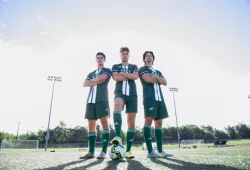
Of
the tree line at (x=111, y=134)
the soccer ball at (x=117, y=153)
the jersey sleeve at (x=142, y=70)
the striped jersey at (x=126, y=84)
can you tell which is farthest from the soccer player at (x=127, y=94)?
the tree line at (x=111, y=134)

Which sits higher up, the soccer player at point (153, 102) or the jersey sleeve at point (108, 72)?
the jersey sleeve at point (108, 72)

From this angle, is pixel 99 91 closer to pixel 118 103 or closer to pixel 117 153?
pixel 118 103

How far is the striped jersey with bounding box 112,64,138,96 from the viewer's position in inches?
159

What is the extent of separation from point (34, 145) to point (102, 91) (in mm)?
33650

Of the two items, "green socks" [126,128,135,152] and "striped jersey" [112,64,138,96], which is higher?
"striped jersey" [112,64,138,96]

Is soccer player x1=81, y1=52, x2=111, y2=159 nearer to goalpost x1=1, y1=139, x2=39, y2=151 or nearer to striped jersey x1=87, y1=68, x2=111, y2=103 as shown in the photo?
striped jersey x1=87, y1=68, x2=111, y2=103

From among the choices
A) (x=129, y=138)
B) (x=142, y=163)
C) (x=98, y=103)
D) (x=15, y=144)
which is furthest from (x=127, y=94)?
(x=15, y=144)

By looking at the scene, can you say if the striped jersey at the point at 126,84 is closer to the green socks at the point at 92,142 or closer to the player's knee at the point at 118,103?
the player's knee at the point at 118,103

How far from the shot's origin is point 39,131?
258 feet

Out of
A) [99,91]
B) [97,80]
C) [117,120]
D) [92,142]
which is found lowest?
[92,142]

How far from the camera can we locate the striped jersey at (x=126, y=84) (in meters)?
4.04

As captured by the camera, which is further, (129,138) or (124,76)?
(124,76)

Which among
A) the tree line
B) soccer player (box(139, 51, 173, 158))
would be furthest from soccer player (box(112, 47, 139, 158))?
the tree line

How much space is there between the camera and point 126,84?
13.5 feet
